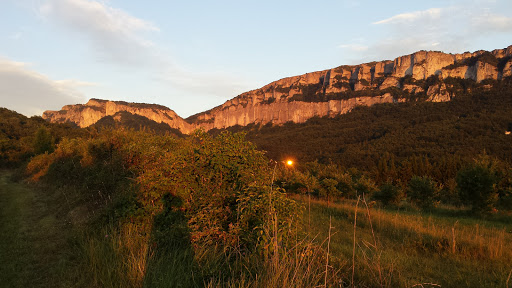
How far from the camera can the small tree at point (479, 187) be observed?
1401cm

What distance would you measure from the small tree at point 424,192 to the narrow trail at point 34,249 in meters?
21.2

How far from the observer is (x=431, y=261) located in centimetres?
665

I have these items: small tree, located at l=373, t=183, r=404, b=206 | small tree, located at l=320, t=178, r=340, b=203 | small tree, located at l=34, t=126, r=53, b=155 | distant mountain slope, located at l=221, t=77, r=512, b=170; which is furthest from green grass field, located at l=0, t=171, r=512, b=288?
distant mountain slope, located at l=221, t=77, r=512, b=170

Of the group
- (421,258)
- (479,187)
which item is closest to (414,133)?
(479,187)

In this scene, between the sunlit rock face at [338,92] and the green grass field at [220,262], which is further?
the sunlit rock face at [338,92]

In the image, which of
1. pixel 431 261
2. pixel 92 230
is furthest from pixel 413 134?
pixel 92 230

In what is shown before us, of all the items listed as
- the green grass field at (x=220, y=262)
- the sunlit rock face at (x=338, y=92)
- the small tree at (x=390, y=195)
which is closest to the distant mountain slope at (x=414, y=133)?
the sunlit rock face at (x=338, y=92)

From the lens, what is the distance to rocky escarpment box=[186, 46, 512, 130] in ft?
376

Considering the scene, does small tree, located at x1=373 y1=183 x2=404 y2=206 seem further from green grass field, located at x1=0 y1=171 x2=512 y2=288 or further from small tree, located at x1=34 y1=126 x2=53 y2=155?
small tree, located at x1=34 y1=126 x2=53 y2=155

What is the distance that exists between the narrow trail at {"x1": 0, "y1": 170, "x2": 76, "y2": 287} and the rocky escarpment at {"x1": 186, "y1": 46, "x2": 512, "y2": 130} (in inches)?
5081

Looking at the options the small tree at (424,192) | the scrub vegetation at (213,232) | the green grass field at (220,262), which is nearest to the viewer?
the green grass field at (220,262)

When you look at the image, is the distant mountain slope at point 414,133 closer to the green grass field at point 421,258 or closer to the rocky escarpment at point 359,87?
the rocky escarpment at point 359,87

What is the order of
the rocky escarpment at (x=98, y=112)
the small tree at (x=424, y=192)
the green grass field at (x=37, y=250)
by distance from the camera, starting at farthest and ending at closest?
the rocky escarpment at (x=98, y=112) < the small tree at (x=424, y=192) < the green grass field at (x=37, y=250)

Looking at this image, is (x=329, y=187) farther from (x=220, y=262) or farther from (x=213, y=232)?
(x=220, y=262)
